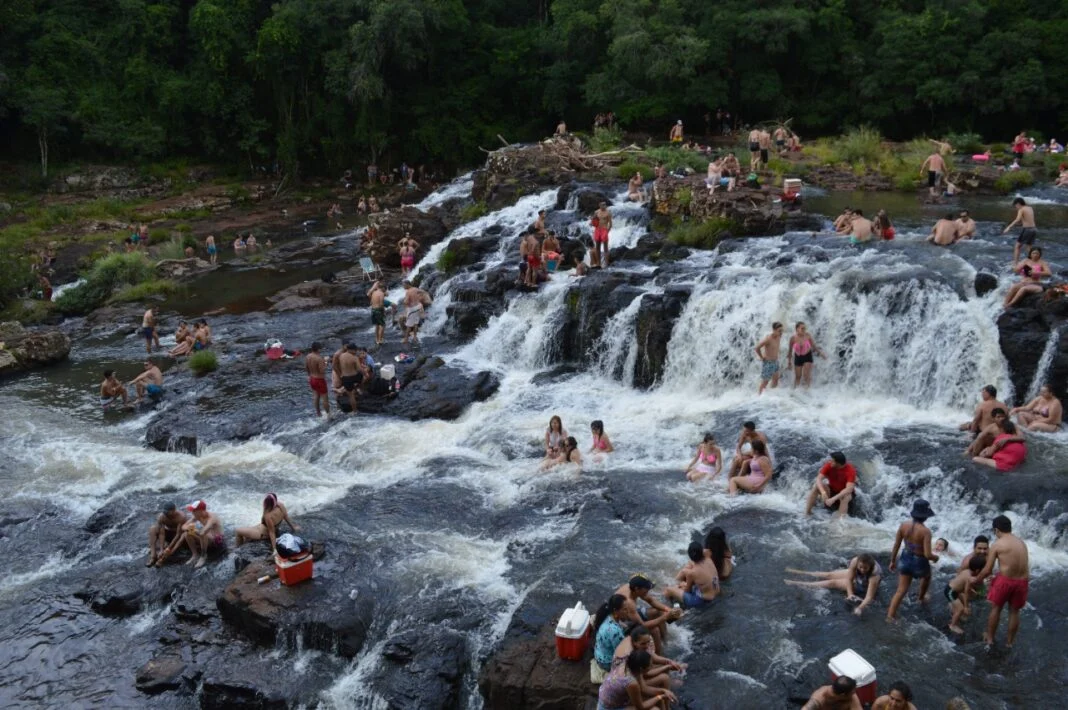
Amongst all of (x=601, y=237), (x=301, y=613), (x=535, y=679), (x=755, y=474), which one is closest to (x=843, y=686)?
(x=535, y=679)

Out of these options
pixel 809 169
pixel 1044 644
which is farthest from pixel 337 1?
pixel 1044 644

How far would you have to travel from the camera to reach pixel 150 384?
1769 centimetres

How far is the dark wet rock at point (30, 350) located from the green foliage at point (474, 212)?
39.4 feet

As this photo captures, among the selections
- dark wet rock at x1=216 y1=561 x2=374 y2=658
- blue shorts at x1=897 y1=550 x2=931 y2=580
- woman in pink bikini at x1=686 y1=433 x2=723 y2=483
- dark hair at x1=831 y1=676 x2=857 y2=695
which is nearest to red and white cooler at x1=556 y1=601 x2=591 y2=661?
dark hair at x1=831 y1=676 x2=857 y2=695

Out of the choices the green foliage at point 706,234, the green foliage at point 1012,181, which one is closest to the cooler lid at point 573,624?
the green foliage at point 706,234

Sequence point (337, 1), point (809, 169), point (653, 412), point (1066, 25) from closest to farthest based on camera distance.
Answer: point (653, 412) → point (809, 169) → point (1066, 25) → point (337, 1)

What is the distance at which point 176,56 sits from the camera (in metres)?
44.0

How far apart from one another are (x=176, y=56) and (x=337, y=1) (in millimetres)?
11270

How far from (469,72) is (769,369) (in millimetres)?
32009

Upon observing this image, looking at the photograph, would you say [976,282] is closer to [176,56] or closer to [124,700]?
[124,700]

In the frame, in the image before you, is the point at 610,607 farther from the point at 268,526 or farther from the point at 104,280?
the point at 104,280

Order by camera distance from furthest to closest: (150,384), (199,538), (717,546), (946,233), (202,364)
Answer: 1. (202,364)
2. (150,384)
3. (946,233)
4. (199,538)
5. (717,546)

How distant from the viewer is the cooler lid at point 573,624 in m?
8.23

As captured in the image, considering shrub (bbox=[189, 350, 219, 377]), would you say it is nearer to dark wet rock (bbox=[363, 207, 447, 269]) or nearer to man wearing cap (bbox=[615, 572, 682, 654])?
dark wet rock (bbox=[363, 207, 447, 269])
